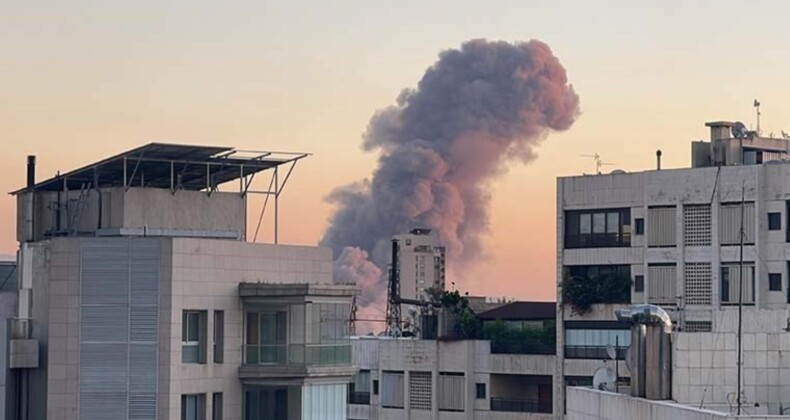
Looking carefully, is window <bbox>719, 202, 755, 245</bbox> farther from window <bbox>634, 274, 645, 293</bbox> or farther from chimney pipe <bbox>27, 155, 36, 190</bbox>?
chimney pipe <bbox>27, 155, 36, 190</bbox>

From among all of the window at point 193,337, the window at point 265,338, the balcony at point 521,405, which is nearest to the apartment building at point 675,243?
the balcony at point 521,405

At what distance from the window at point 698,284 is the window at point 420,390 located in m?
15.8

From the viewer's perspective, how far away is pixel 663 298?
9300cm

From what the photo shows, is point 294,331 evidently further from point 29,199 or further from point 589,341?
point 589,341

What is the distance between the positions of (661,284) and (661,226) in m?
2.77

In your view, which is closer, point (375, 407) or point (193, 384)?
point (193, 384)

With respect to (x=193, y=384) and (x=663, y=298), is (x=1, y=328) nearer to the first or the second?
(x=193, y=384)

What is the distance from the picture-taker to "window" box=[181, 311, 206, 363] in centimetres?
5859

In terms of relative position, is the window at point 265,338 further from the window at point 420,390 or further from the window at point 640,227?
the window at point 420,390

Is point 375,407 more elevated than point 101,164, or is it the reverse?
point 101,164

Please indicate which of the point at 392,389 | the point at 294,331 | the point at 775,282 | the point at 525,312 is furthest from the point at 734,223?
the point at 294,331

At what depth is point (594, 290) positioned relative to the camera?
95.4 meters

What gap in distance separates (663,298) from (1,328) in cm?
4384

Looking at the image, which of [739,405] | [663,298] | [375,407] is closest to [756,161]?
[663,298]
